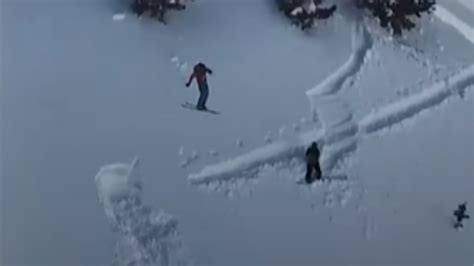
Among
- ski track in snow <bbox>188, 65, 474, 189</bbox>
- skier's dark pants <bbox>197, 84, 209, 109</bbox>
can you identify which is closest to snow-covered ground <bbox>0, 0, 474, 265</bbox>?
ski track in snow <bbox>188, 65, 474, 189</bbox>

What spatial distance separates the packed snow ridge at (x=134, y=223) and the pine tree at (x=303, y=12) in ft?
11.9

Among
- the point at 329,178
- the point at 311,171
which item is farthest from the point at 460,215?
the point at 311,171

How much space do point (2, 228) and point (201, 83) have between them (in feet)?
10.8

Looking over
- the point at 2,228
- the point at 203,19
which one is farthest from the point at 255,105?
the point at 2,228

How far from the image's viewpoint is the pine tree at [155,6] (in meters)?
16.2

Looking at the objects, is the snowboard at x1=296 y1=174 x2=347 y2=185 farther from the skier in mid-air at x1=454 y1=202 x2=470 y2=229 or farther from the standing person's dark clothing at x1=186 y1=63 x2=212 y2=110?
the standing person's dark clothing at x1=186 y1=63 x2=212 y2=110

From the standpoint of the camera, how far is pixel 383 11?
667 inches

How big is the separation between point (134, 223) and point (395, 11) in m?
5.53

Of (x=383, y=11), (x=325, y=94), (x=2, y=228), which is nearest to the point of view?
(x=2, y=228)

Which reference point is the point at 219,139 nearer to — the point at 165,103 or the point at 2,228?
the point at 165,103

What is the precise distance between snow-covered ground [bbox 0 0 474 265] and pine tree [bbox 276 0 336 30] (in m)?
0.16

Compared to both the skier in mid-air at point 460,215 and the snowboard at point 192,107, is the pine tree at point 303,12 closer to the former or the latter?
the snowboard at point 192,107

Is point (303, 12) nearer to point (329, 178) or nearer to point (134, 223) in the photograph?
point (329, 178)

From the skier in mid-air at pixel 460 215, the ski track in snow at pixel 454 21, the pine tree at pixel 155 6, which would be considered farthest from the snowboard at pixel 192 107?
the ski track in snow at pixel 454 21
